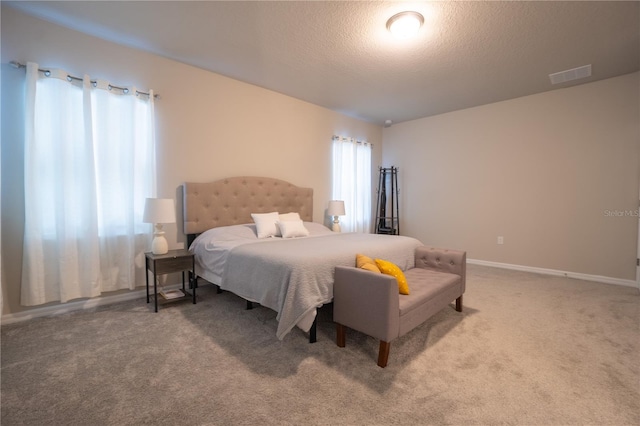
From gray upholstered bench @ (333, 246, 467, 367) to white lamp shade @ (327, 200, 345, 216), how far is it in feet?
7.45

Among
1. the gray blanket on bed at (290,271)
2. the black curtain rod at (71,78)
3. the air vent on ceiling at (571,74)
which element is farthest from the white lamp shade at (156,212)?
the air vent on ceiling at (571,74)

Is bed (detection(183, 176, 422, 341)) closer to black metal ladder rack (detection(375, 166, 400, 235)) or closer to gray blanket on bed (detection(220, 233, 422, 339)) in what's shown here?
gray blanket on bed (detection(220, 233, 422, 339))

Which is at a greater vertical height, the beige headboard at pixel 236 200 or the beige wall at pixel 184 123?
the beige wall at pixel 184 123

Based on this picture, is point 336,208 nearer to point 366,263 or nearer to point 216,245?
point 216,245

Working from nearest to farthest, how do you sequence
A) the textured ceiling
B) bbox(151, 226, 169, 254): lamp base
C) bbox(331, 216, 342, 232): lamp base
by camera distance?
the textured ceiling → bbox(151, 226, 169, 254): lamp base → bbox(331, 216, 342, 232): lamp base

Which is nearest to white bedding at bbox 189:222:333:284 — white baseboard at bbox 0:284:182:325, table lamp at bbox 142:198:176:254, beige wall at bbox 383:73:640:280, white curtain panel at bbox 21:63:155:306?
table lamp at bbox 142:198:176:254

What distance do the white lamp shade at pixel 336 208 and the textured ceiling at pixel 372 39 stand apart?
177 cm

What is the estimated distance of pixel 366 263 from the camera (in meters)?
2.25

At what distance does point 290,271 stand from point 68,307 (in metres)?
2.33

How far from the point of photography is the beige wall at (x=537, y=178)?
3619mm

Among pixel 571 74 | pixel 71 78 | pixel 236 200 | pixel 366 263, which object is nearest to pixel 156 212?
pixel 236 200

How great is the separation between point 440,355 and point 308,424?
1.09m

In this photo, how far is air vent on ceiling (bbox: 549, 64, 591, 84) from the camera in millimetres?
3352

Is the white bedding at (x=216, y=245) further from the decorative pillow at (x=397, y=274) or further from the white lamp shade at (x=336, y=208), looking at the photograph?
the white lamp shade at (x=336, y=208)
